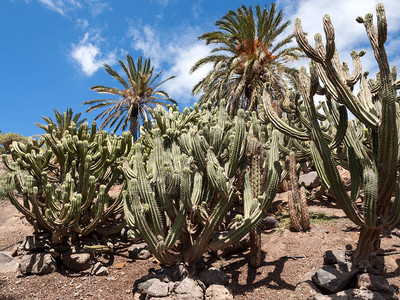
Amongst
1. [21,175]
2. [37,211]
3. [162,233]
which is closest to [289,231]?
[162,233]

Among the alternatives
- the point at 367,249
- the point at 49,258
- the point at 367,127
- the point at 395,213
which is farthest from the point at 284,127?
the point at 49,258

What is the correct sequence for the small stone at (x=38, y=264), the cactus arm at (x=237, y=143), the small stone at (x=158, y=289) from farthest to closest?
the small stone at (x=38, y=264), the cactus arm at (x=237, y=143), the small stone at (x=158, y=289)

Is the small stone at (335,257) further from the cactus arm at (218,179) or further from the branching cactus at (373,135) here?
the cactus arm at (218,179)

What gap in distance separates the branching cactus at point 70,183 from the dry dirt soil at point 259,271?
2.90 ft

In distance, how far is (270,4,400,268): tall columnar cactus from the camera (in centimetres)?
348

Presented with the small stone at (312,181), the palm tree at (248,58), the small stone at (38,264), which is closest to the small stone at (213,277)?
the small stone at (38,264)

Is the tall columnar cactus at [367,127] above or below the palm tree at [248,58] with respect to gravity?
below

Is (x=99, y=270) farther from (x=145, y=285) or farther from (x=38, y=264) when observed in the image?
(x=145, y=285)

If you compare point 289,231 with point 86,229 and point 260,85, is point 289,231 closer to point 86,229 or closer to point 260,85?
point 86,229

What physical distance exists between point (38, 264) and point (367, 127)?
6.27 m

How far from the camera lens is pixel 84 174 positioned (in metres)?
5.82

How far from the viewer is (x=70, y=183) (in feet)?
18.4

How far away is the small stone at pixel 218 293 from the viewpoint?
415 cm

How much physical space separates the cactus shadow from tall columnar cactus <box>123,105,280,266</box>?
764 mm
